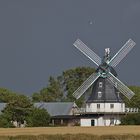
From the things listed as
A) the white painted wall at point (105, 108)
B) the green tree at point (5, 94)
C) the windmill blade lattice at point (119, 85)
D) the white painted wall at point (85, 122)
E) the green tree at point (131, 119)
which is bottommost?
the green tree at point (131, 119)

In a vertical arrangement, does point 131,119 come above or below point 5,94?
below

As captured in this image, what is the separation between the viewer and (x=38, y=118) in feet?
347

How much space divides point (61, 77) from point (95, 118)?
41902 millimetres

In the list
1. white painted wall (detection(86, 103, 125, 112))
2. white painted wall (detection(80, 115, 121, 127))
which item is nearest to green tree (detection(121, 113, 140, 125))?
white painted wall (detection(86, 103, 125, 112))

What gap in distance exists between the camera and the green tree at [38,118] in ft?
342

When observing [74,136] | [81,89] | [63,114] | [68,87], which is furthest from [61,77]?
[74,136]

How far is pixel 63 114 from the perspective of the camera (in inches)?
4882

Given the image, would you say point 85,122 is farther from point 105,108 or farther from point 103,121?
point 105,108

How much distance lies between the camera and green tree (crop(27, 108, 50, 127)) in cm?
10431

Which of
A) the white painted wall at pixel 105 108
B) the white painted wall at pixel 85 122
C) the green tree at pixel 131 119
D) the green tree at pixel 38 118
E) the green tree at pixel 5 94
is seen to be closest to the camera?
the green tree at pixel 131 119

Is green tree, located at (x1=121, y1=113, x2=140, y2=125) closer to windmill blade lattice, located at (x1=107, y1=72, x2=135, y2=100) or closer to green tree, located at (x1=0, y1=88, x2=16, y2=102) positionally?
windmill blade lattice, located at (x1=107, y1=72, x2=135, y2=100)

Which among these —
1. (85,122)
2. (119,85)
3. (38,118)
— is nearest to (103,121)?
(85,122)

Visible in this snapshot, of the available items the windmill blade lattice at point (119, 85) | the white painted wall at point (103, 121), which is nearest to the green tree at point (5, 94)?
the white painted wall at point (103, 121)

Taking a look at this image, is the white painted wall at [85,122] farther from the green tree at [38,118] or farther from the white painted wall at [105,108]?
the green tree at [38,118]
